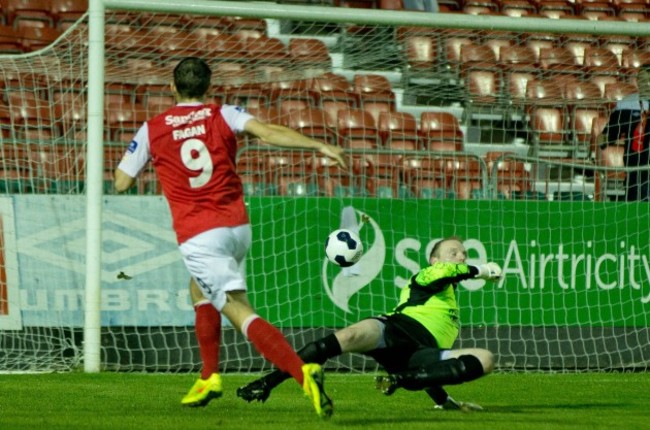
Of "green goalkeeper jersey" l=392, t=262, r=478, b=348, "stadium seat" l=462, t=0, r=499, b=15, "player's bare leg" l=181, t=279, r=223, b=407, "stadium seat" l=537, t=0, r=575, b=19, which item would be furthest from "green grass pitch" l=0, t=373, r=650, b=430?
"stadium seat" l=537, t=0, r=575, b=19

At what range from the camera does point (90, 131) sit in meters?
9.23

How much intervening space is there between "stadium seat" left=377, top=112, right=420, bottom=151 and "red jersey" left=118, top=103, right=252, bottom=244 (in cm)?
486

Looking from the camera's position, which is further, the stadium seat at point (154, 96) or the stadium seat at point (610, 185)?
the stadium seat at point (154, 96)

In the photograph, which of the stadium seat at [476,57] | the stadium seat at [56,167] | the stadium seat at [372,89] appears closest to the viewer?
the stadium seat at [56,167]

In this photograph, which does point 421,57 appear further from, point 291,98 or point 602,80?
point 602,80

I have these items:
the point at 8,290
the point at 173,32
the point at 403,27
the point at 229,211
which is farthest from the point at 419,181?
the point at 229,211

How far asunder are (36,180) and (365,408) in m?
4.49

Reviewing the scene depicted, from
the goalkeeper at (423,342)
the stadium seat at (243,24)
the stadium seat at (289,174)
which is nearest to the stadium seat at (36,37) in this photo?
the stadium seat at (243,24)

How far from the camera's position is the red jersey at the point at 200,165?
6.16m

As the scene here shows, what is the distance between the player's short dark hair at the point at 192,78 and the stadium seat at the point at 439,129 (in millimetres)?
4865

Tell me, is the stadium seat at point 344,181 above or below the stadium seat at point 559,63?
below

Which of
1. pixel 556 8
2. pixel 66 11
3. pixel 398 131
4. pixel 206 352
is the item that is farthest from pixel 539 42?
pixel 206 352

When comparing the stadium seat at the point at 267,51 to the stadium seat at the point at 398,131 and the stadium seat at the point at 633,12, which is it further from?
the stadium seat at the point at 633,12

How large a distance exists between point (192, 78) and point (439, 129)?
18.0 ft
